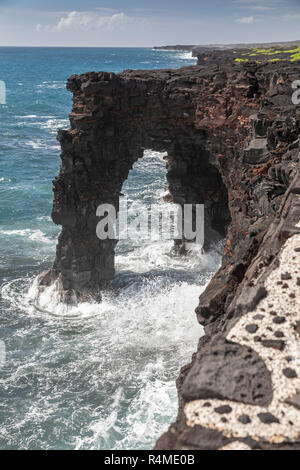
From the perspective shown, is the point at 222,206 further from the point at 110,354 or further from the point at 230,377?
the point at 230,377

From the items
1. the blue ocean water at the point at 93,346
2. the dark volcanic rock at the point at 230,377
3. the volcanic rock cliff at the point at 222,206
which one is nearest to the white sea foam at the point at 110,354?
the blue ocean water at the point at 93,346

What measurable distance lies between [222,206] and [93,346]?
16.8 m

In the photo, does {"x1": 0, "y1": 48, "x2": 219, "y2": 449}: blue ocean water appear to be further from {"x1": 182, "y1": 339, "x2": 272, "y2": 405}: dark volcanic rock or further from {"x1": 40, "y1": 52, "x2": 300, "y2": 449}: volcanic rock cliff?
{"x1": 182, "y1": 339, "x2": 272, "y2": 405}: dark volcanic rock

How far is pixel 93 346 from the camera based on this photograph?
2773 centimetres

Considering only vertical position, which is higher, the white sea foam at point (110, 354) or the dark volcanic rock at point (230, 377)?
the dark volcanic rock at point (230, 377)

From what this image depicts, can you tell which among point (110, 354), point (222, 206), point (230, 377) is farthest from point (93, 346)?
point (230, 377)

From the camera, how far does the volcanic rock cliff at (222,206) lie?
864 cm

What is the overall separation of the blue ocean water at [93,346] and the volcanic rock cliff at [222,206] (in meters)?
2.92

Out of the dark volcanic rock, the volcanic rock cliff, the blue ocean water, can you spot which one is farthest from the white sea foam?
the dark volcanic rock

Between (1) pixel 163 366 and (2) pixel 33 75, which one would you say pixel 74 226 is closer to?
(1) pixel 163 366

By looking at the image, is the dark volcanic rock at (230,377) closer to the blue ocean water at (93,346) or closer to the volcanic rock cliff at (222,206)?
the volcanic rock cliff at (222,206)

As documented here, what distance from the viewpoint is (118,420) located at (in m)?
21.2

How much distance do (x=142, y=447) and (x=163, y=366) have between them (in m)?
6.34
